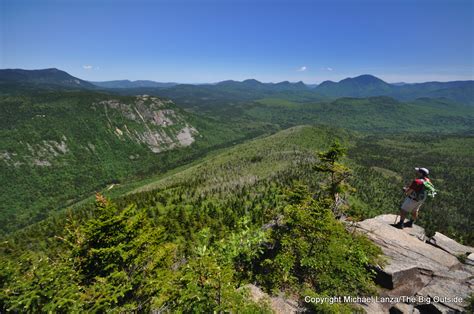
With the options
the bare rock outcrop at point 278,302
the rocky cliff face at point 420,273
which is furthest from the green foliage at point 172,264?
the rocky cliff face at point 420,273

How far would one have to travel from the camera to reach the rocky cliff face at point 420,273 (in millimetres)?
16859

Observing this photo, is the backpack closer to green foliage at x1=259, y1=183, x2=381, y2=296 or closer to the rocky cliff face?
the rocky cliff face

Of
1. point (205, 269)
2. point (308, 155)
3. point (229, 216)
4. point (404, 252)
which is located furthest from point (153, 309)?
point (308, 155)

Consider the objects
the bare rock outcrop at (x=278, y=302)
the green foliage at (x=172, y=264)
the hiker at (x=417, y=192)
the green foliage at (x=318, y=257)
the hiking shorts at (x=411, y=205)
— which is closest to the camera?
the green foliage at (x=172, y=264)

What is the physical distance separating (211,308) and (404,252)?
63.7 feet

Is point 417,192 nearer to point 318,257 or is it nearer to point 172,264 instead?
point 318,257

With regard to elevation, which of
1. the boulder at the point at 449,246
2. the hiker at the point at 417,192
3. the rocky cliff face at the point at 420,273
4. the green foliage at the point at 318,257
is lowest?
the boulder at the point at 449,246

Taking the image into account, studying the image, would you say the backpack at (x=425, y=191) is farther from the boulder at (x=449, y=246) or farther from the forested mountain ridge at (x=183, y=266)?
the forested mountain ridge at (x=183, y=266)

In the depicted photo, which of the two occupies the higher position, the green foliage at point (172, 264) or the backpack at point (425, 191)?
the backpack at point (425, 191)

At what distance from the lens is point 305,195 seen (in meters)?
22.4

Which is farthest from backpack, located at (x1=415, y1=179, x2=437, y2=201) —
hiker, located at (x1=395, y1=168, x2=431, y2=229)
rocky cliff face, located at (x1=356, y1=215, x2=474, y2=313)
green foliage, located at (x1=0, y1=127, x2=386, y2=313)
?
green foliage, located at (x1=0, y1=127, x2=386, y2=313)

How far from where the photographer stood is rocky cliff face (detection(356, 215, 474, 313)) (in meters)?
16.9

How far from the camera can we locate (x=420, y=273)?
20.0m

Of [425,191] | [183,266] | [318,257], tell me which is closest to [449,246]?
[425,191]
